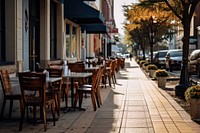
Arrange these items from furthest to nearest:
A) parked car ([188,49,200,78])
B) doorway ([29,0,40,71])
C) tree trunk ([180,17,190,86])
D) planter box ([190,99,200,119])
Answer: parked car ([188,49,200,78]), doorway ([29,0,40,71]), tree trunk ([180,17,190,86]), planter box ([190,99,200,119])

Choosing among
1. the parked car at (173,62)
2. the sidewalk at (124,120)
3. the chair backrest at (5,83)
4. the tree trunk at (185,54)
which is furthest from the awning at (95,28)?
the chair backrest at (5,83)

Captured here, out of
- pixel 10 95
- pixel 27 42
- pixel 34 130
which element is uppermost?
pixel 27 42

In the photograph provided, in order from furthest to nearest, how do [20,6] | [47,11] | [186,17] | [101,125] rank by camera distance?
1. [47,11]
2. [186,17]
3. [20,6]
4. [101,125]

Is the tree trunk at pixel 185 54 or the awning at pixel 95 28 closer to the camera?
the tree trunk at pixel 185 54

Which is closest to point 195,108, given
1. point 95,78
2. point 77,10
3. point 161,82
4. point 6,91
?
point 95,78

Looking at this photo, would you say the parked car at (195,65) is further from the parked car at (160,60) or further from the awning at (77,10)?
the parked car at (160,60)

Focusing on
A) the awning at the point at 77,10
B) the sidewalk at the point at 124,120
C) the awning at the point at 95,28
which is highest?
the awning at the point at 77,10

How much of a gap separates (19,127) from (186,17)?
8.04m

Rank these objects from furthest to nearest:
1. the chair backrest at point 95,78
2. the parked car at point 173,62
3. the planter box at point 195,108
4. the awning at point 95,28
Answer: the parked car at point 173,62, the awning at point 95,28, the chair backrest at point 95,78, the planter box at point 195,108

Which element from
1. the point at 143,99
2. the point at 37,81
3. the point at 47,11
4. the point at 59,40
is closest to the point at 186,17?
the point at 143,99

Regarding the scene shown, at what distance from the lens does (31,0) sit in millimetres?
14312

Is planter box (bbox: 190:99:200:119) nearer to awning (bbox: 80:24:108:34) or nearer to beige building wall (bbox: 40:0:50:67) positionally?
beige building wall (bbox: 40:0:50:67)

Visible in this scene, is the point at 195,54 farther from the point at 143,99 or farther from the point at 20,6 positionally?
the point at 20,6

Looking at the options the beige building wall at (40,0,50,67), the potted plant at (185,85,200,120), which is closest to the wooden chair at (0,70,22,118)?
the potted plant at (185,85,200,120)
